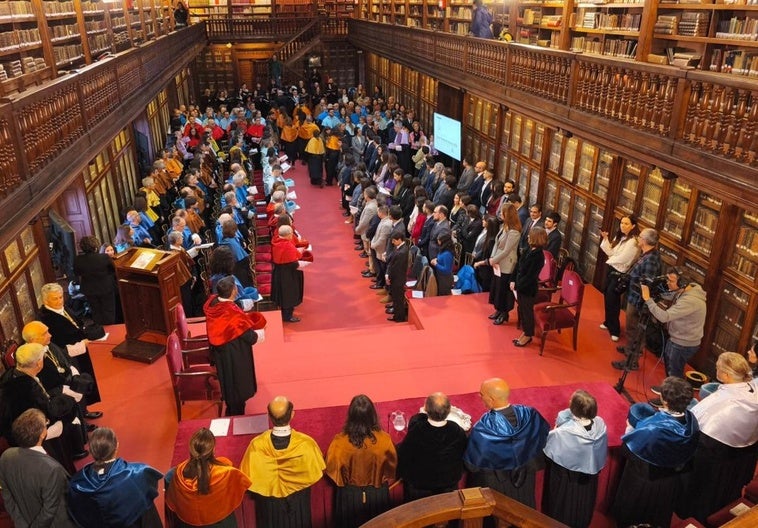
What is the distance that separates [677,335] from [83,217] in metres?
8.58

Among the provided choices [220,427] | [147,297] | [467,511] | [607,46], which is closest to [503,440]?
[467,511]

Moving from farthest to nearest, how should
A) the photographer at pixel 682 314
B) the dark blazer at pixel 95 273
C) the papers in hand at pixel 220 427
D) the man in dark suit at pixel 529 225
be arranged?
the man in dark suit at pixel 529 225, the dark blazer at pixel 95 273, the photographer at pixel 682 314, the papers in hand at pixel 220 427

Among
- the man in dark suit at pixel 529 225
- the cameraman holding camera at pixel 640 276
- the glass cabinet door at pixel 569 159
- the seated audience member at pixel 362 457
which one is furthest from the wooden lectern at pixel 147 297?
the glass cabinet door at pixel 569 159

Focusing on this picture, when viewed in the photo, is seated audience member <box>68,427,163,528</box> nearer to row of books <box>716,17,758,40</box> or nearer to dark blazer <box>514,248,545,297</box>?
dark blazer <box>514,248,545,297</box>

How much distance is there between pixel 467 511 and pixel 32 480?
291 cm

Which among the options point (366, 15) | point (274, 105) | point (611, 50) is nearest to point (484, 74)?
point (611, 50)

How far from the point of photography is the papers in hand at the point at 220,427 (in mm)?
4660

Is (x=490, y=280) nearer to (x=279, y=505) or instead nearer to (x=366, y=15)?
(x=279, y=505)

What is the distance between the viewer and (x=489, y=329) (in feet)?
24.8

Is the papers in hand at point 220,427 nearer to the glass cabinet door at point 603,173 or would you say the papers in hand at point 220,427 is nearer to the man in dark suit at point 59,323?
the man in dark suit at point 59,323

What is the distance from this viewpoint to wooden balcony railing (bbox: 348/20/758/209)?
5312 mm

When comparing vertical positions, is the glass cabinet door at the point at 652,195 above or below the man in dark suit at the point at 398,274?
above

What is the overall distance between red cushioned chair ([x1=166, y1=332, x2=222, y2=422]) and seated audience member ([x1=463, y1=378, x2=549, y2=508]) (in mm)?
2678

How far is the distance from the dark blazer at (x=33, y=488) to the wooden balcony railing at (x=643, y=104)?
18.7 ft
